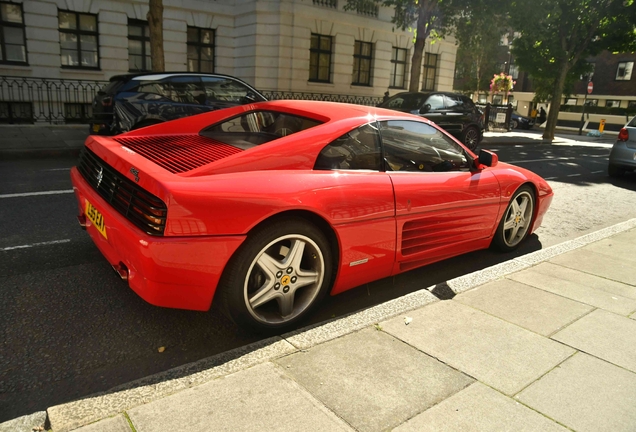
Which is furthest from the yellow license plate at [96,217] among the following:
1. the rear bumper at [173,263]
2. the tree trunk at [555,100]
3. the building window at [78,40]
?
the tree trunk at [555,100]

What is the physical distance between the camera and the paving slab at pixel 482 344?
9.21ft

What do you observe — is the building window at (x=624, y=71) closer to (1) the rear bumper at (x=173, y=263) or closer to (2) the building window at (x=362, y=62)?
(2) the building window at (x=362, y=62)

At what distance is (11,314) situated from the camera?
3.34 metres

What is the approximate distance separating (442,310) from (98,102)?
8703 millimetres

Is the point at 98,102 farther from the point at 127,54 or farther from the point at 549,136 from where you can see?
the point at 549,136

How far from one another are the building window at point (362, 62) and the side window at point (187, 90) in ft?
49.5

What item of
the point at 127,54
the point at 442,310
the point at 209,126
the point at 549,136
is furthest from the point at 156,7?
the point at 549,136

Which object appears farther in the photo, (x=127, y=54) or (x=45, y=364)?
(x=127, y=54)

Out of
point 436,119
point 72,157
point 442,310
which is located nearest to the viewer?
point 442,310

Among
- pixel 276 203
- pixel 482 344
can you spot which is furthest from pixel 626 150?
pixel 276 203

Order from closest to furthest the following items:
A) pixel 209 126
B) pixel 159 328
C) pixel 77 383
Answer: pixel 77 383 → pixel 159 328 → pixel 209 126

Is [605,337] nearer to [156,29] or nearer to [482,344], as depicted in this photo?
[482,344]

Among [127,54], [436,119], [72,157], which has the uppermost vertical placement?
[127,54]

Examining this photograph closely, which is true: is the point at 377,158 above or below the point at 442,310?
above
